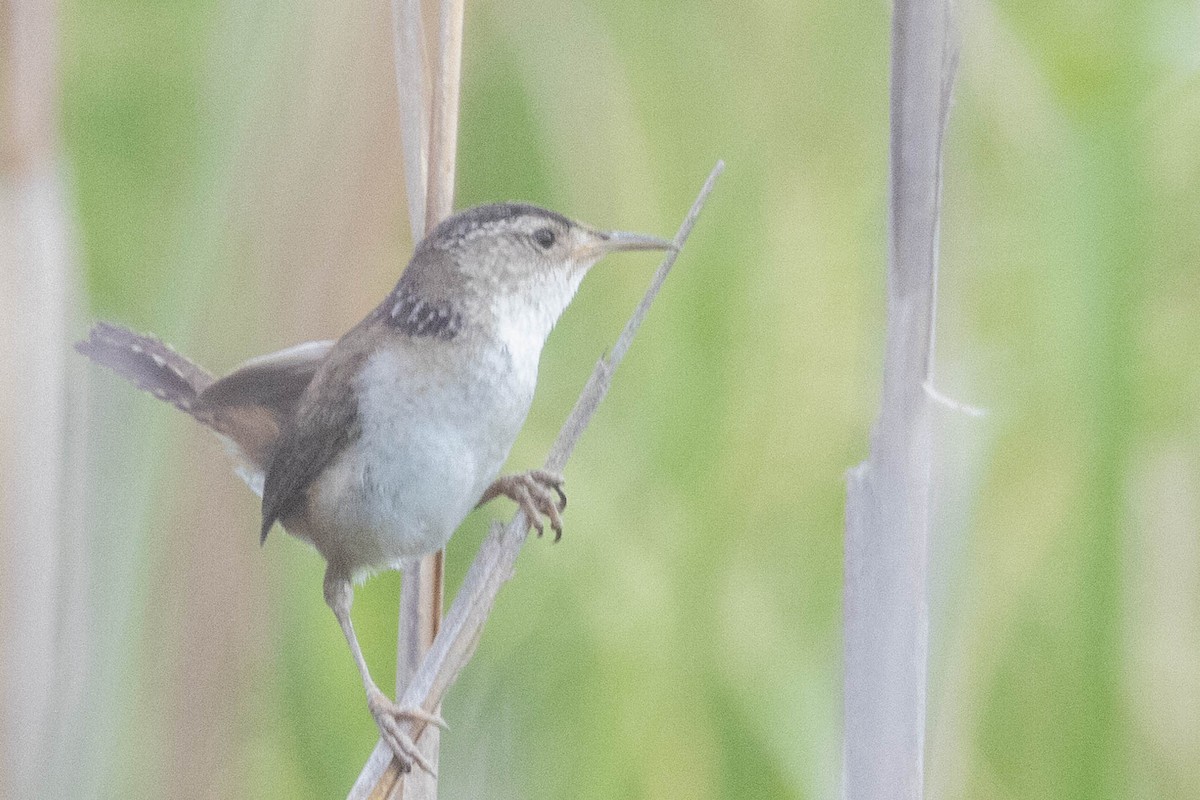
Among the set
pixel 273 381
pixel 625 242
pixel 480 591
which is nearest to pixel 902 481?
pixel 480 591

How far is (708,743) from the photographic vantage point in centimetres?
164

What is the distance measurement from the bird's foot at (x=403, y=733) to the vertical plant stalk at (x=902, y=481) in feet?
1.25

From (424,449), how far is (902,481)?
1.73 ft

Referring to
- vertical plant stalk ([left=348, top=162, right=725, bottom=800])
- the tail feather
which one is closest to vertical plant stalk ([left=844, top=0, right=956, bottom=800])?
vertical plant stalk ([left=348, top=162, right=725, bottom=800])

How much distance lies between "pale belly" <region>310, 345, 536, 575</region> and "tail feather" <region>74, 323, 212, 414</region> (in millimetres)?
365

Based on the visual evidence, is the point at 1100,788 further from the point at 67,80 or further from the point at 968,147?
the point at 67,80

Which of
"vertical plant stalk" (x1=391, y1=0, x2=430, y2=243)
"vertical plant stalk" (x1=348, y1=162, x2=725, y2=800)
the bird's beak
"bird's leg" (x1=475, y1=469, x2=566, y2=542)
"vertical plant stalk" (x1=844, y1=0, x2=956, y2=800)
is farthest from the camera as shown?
"bird's leg" (x1=475, y1=469, x2=566, y2=542)

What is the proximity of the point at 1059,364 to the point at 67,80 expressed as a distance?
4.40ft

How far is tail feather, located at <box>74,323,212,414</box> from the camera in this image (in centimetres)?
168

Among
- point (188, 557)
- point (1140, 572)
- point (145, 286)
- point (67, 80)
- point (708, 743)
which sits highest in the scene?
point (67, 80)

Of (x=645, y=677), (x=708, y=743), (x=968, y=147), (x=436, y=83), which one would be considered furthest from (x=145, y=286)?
(x=968, y=147)

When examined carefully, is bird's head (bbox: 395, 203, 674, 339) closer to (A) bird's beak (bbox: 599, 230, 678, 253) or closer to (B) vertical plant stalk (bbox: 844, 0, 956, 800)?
(A) bird's beak (bbox: 599, 230, 678, 253)

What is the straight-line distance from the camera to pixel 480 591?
1248 mm

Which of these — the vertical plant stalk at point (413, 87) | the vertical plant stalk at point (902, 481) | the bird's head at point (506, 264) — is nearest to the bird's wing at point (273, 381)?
the bird's head at point (506, 264)
